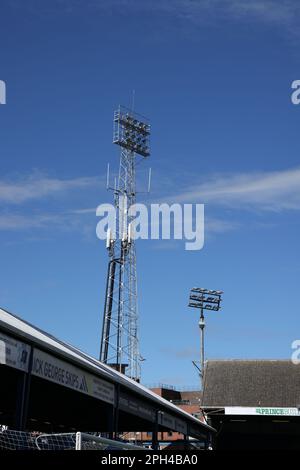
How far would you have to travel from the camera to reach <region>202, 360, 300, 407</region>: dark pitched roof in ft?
156

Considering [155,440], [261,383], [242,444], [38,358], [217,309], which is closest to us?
[38,358]

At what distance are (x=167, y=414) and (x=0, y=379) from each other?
12.2 m

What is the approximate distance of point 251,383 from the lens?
50031 millimetres

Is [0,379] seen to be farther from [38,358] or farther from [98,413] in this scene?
[98,413]

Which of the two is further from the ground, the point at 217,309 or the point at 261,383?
the point at 217,309

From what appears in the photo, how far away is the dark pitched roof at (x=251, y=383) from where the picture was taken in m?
47.5

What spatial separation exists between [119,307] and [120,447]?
115 feet

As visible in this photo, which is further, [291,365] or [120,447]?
[291,365]

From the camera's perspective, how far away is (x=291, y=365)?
52.6 meters
